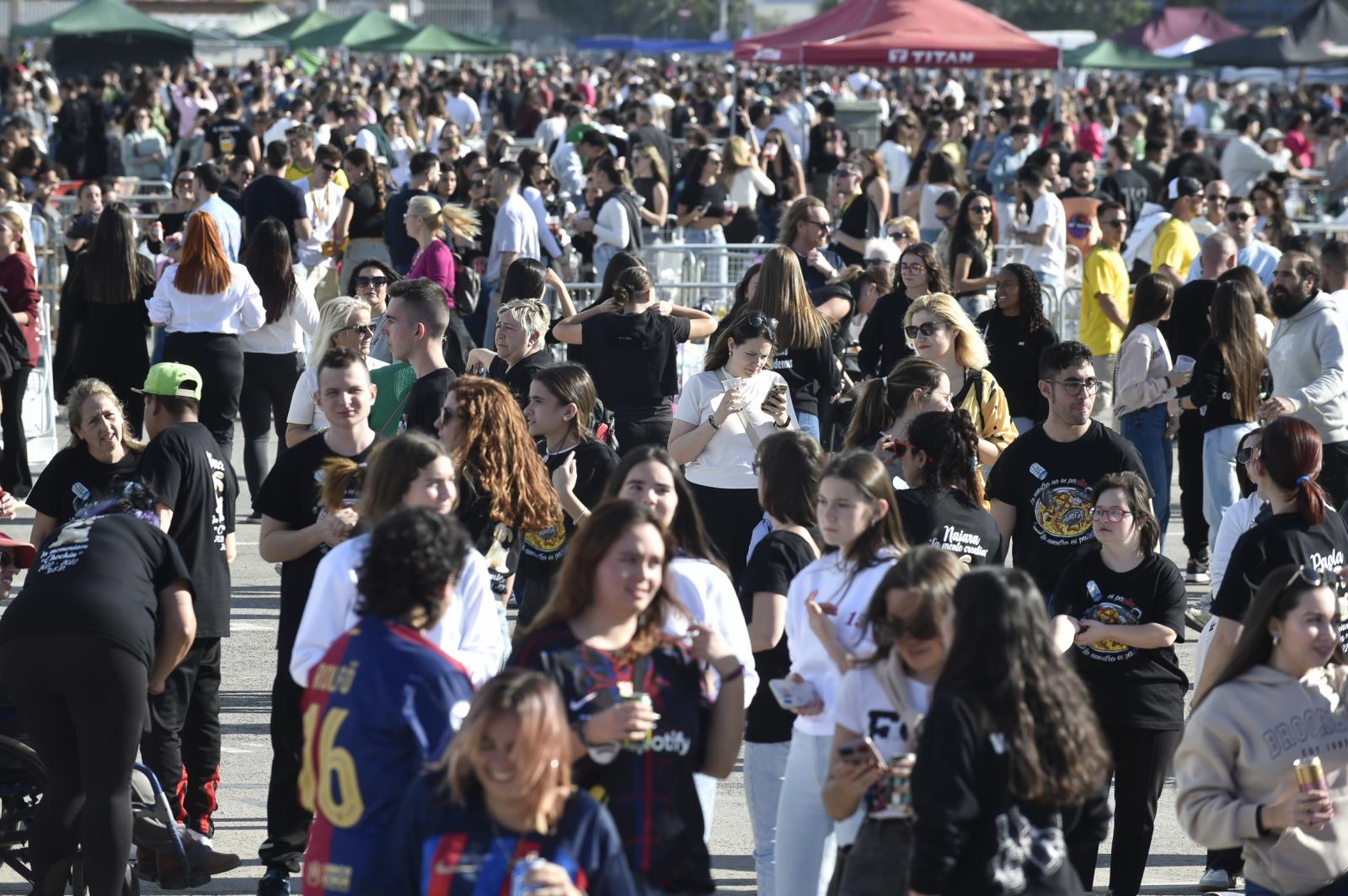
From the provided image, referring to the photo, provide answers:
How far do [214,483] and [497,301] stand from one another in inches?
287

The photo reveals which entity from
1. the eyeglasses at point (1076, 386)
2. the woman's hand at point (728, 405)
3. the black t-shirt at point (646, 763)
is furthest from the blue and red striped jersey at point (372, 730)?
the woman's hand at point (728, 405)

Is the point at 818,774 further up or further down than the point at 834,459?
further down

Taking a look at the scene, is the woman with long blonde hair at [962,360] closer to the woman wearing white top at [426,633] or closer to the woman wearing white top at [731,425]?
the woman wearing white top at [731,425]

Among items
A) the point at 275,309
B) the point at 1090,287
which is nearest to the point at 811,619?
the point at 275,309

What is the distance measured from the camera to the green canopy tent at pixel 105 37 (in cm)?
3612

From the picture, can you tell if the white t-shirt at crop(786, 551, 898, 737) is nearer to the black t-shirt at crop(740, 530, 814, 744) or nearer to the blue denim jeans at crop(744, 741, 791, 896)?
the black t-shirt at crop(740, 530, 814, 744)

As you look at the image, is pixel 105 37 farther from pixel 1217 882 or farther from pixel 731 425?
pixel 1217 882

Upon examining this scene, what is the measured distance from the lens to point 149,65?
39531mm

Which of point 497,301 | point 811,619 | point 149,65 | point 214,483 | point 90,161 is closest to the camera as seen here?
point 811,619

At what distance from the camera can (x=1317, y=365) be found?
8.42 m

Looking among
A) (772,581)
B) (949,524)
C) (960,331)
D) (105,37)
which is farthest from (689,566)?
(105,37)

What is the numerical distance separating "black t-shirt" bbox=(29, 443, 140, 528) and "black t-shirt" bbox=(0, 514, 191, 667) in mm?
1014

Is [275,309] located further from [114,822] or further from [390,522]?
[390,522]

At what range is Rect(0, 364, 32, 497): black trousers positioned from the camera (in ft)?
36.2
